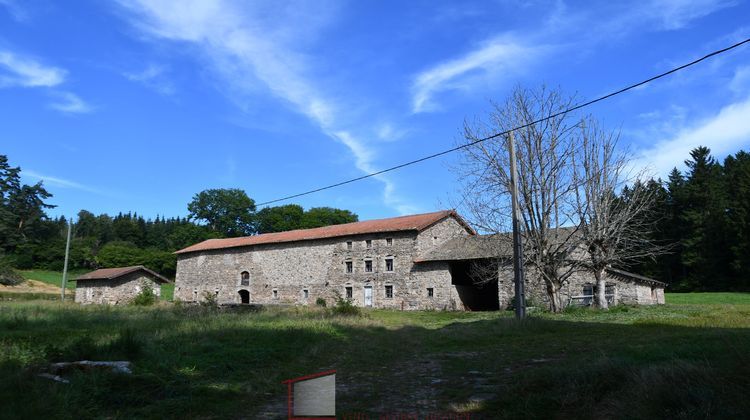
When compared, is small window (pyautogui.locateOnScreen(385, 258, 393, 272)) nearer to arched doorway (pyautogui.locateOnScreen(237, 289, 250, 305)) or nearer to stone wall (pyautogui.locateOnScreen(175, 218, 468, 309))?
stone wall (pyautogui.locateOnScreen(175, 218, 468, 309))

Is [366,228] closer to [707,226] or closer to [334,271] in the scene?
[334,271]

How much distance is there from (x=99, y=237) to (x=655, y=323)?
100 metres

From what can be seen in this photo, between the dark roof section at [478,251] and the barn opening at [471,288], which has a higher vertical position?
the dark roof section at [478,251]

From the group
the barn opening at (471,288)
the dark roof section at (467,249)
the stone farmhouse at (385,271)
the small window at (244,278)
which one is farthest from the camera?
the small window at (244,278)

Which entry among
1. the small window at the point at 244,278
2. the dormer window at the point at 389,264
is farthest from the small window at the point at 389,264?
the small window at the point at 244,278

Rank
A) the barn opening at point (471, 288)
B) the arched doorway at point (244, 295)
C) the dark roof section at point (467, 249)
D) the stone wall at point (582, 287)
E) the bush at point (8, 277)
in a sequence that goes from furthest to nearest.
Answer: the bush at point (8, 277) < the arched doorway at point (244, 295) < the barn opening at point (471, 288) < the stone wall at point (582, 287) < the dark roof section at point (467, 249)

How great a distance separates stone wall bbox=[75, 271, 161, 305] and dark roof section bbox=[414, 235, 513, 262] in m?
21.8

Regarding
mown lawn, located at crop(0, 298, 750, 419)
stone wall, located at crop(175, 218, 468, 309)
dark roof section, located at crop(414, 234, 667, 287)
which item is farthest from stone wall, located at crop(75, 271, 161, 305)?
mown lawn, located at crop(0, 298, 750, 419)

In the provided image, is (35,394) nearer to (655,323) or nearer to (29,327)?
(29,327)

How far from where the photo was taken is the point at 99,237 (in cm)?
9294

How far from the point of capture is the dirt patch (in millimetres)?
46044

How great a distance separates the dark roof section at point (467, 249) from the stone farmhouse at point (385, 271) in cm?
8

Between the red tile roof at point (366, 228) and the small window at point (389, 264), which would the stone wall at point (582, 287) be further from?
the small window at point (389, 264)

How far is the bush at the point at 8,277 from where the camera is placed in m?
48.3
